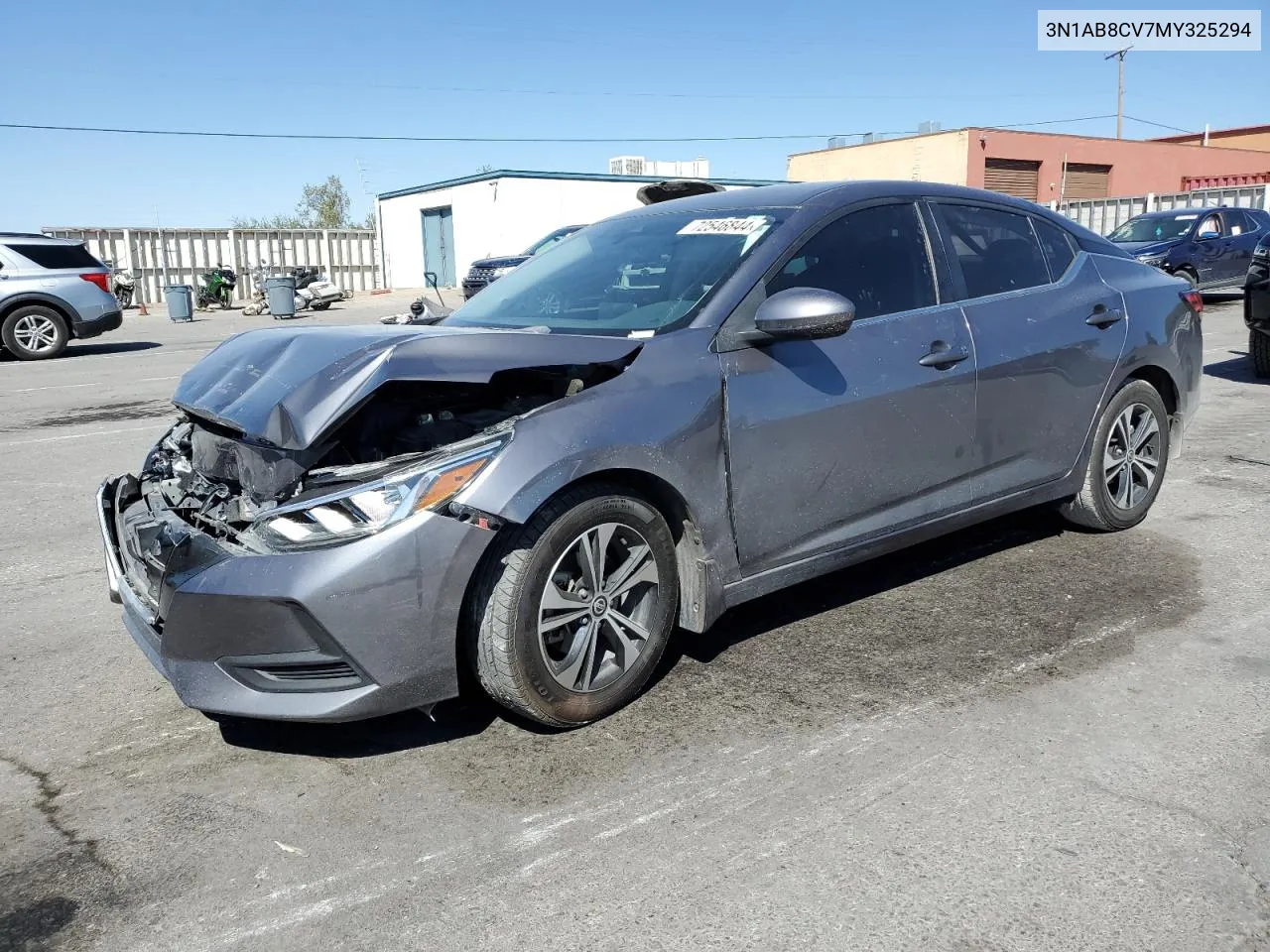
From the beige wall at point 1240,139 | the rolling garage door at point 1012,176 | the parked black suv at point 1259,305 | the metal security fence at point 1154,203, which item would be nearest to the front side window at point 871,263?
the parked black suv at point 1259,305

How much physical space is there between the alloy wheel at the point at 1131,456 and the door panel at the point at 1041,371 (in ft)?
1.03

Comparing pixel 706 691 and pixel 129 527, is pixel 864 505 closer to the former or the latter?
pixel 706 691

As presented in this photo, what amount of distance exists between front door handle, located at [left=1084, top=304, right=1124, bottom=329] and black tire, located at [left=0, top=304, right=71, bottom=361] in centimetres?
1575

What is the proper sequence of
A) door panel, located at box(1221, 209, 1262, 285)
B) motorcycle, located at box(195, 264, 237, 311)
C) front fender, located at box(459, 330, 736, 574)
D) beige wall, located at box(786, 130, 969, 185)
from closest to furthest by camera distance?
front fender, located at box(459, 330, 736, 574) → door panel, located at box(1221, 209, 1262, 285) → motorcycle, located at box(195, 264, 237, 311) → beige wall, located at box(786, 130, 969, 185)

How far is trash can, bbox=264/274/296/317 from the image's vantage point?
25.9 meters

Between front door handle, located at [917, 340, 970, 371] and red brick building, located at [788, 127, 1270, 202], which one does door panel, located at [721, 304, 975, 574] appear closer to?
front door handle, located at [917, 340, 970, 371]

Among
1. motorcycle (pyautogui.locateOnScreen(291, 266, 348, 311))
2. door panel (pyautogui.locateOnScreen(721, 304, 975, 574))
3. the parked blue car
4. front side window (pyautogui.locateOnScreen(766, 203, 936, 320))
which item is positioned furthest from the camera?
motorcycle (pyautogui.locateOnScreen(291, 266, 348, 311))

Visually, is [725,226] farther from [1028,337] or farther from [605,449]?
[1028,337]

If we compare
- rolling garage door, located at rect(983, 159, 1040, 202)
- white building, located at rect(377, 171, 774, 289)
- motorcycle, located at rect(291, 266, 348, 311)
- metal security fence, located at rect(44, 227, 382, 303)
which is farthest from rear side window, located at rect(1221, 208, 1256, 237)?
metal security fence, located at rect(44, 227, 382, 303)

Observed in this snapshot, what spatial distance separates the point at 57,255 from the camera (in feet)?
53.6

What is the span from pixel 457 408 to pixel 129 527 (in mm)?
1161

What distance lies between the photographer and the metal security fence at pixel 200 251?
105ft

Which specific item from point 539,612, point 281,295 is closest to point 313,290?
point 281,295

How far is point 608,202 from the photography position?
1421 inches
